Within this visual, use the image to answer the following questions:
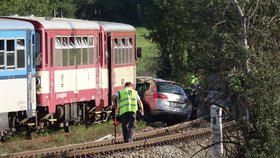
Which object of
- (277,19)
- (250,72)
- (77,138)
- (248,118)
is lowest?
(77,138)

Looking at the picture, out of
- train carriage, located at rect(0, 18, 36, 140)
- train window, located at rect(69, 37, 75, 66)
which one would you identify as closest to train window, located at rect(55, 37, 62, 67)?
train window, located at rect(69, 37, 75, 66)

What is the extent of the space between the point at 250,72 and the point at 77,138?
8985 mm

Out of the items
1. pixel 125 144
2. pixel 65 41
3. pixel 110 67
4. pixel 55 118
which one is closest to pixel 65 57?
pixel 65 41

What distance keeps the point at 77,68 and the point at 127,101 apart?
460cm

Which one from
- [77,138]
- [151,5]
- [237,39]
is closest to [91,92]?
[77,138]

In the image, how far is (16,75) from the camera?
60.7 feet

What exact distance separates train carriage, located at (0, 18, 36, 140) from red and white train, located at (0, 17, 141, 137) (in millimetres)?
296

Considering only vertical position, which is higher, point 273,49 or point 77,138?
point 273,49

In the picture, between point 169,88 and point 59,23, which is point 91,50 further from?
point 169,88

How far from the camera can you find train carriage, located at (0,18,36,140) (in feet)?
59.3

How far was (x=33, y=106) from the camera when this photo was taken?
19.2 m

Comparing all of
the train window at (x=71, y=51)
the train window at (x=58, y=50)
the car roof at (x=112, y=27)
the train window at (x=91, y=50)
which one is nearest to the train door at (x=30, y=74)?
the train window at (x=58, y=50)

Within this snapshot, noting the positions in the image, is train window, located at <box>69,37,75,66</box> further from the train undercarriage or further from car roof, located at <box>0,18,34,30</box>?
car roof, located at <box>0,18,34,30</box>

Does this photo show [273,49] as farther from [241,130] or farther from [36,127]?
[36,127]
